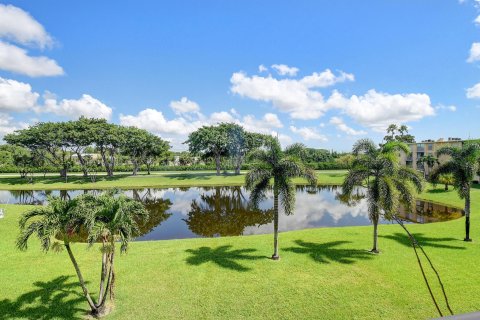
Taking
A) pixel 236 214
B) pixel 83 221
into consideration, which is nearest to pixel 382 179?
pixel 83 221

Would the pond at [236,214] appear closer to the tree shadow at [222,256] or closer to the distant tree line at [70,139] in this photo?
the tree shadow at [222,256]

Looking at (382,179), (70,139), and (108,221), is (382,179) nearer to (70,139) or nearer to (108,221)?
(108,221)

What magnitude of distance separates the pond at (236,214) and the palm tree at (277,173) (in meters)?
1.73

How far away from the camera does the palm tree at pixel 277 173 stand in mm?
17281

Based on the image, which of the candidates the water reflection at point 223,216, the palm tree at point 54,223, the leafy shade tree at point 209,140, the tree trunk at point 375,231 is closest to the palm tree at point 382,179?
the tree trunk at point 375,231

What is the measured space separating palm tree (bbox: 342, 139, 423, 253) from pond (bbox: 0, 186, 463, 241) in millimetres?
7525

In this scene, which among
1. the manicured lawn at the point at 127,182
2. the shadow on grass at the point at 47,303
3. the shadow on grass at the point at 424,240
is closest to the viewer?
the shadow on grass at the point at 47,303

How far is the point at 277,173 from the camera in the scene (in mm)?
17641

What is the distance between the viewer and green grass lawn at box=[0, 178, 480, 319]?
12.6 metres

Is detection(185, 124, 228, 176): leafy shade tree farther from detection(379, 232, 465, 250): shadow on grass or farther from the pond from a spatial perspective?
detection(379, 232, 465, 250): shadow on grass

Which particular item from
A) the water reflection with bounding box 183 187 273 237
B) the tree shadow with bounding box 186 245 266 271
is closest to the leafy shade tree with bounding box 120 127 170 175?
the water reflection with bounding box 183 187 273 237

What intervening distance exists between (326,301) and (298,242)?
7.98 metres

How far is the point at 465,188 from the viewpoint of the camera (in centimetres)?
2097

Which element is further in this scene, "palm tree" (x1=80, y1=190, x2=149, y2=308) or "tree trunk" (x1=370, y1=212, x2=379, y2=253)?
"tree trunk" (x1=370, y1=212, x2=379, y2=253)
